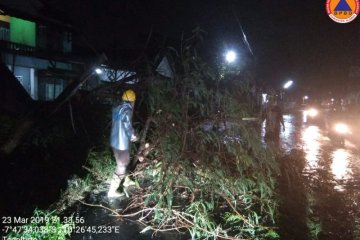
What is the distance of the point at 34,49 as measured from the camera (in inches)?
798

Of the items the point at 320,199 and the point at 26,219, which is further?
the point at 320,199

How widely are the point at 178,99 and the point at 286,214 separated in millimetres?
3016

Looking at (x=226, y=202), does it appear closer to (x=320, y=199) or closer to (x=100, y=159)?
(x=320, y=199)

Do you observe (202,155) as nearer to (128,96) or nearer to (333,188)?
(128,96)

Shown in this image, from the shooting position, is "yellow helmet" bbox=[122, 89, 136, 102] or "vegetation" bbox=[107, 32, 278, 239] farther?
"yellow helmet" bbox=[122, 89, 136, 102]

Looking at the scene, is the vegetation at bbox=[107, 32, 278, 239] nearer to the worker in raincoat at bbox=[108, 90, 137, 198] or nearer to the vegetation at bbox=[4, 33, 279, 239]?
the vegetation at bbox=[4, 33, 279, 239]

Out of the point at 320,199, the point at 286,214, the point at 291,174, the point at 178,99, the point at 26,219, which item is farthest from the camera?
the point at 291,174

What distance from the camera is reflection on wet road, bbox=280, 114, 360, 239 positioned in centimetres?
531

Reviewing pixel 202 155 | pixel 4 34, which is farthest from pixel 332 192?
pixel 4 34

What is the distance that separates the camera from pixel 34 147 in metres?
7.19

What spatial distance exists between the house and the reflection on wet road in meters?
14.1

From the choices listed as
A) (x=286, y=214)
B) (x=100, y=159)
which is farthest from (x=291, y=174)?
(x=100, y=159)

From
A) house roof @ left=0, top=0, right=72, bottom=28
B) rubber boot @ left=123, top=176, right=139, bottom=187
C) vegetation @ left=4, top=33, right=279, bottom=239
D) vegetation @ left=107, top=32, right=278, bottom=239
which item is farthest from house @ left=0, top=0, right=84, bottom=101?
vegetation @ left=107, top=32, right=278, bottom=239

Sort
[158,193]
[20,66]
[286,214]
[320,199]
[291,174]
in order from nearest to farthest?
[158,193], [286,214], [320,199], [291,174], [20,66]
